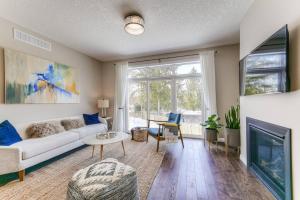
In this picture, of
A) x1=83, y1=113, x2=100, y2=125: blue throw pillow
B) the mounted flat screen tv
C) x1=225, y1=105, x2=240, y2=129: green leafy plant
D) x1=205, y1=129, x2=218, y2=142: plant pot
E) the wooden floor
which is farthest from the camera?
x1=83, y1=113, x2=100, y2=125: blue throw pillow

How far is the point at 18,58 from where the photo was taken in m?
2.85

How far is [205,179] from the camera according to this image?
6.98 ft

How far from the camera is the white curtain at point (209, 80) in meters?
4.00

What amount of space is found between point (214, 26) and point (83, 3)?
2.49 metres

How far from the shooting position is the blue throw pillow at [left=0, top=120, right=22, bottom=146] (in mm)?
2305

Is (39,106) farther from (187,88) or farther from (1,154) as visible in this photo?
(187,88)

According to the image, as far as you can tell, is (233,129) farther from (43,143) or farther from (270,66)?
(43,143)

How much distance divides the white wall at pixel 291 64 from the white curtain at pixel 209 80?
4.93 feet

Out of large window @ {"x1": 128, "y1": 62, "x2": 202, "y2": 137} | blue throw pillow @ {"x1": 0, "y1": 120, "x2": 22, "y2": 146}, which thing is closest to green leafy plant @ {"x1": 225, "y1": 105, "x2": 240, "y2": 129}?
large window @ {"x1": 128, "y1": 62, "x2": 202, "y2": 137}

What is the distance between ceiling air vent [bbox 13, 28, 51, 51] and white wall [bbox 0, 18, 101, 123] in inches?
3.0

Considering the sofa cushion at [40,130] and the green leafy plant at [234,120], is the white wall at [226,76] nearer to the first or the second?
the green leafy plant at [234,120]

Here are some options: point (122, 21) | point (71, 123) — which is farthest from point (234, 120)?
point (71, 123)

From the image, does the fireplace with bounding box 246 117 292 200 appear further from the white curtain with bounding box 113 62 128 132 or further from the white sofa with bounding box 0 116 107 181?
the white curtain with bounding box 113 62 128 132

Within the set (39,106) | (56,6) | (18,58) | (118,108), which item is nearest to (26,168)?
(39,106)
